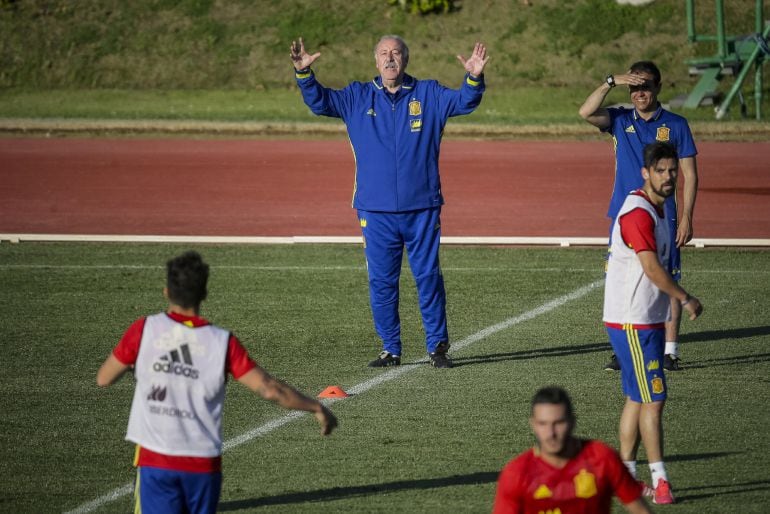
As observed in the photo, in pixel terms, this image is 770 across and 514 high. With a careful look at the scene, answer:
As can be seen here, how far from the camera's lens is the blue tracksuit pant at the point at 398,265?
11000 millimetres

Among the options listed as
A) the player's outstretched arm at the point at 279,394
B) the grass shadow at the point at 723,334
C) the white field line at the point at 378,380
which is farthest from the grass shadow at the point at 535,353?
the player's outstretched arm at the point at 279,394

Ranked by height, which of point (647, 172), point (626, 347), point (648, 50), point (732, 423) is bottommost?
point (732, 423)

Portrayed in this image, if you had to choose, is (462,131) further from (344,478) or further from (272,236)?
(344,478)

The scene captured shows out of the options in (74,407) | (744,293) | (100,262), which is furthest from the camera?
(100,262)

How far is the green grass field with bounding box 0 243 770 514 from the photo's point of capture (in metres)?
7.96

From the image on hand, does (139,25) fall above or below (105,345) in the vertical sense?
above

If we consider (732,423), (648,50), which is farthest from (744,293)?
(648,50)

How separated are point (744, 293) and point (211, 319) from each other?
5.56 m

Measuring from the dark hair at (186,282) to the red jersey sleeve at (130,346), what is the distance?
0.18 metres

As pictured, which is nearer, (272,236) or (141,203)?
(272,236)

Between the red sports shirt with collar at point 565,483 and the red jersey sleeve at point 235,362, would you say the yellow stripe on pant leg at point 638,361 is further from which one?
the red jersey sleeve at point 235,362

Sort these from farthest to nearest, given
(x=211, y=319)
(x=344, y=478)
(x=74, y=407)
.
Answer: (x=211, y=319) → (x=74, y=407) → (x=344, y=478)

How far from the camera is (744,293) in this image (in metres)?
14.3

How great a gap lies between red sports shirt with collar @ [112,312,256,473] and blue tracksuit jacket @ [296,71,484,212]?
522 cm
